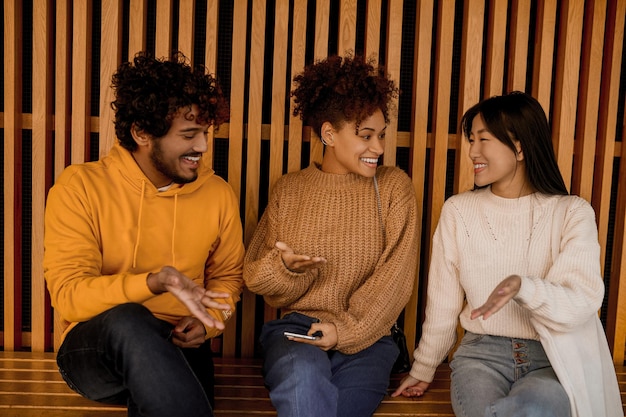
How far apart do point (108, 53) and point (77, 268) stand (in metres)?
1.19

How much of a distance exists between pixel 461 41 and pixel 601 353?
1.61 meters

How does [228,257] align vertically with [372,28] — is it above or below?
below

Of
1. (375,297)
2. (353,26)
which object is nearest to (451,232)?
(375,297)

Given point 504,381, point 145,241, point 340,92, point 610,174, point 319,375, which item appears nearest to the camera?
point 319,375

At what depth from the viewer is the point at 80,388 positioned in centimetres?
206

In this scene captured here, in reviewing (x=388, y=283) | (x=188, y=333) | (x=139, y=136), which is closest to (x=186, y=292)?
(x=188, y=333)

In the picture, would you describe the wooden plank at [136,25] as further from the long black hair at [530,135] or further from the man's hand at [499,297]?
the man's hand at [499,297]

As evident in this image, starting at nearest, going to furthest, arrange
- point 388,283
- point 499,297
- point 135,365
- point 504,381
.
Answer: point 135,365 → point 499,297 → point 504,381 → point 388,283

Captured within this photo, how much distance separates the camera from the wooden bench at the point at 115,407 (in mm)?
2238

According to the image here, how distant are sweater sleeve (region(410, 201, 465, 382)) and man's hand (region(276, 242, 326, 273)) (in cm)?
51

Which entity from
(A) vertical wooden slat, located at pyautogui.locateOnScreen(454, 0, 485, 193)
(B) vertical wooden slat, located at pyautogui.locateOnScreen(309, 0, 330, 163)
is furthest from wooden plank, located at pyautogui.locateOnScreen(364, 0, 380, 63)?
(A) vertical wooden slat, located at pyautogui.locateOnScreen(454, 0, 485, 193)

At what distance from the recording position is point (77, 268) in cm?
205

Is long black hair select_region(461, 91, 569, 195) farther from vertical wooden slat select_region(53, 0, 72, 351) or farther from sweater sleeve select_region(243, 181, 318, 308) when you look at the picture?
vertical wooden slat select_region(53, 0, 72, 351)

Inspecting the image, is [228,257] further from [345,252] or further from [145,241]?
[345,252]
